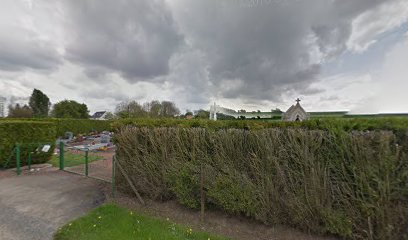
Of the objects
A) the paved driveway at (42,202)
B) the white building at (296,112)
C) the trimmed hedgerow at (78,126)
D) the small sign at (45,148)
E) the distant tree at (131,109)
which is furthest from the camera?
the distant tree at (131,109)

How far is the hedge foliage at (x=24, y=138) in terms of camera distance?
873cm

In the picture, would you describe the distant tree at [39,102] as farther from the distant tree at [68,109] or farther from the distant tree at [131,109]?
the distant tree at [131,109]

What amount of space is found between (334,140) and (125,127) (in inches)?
200

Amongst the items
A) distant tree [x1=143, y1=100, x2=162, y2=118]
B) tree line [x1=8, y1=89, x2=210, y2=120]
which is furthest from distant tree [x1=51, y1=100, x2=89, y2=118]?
distant tree [x1=143, y1=100, x2=162, y2=118]

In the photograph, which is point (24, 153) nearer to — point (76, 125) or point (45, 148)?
point (45, 148)

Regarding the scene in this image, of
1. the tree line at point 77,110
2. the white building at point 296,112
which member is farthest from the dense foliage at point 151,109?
the white building at point 296,112

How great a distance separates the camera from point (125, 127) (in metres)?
6.00

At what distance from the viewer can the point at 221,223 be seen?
4.36m

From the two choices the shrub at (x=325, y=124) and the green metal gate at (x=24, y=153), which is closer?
the shrub at (x=325, y=124)

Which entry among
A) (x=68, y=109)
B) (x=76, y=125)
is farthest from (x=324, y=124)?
(x=68, y=109)

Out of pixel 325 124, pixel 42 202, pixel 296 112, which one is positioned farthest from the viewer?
pixel 296 112

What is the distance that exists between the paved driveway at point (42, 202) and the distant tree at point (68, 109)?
54676 millimetres

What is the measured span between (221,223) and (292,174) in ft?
5.78

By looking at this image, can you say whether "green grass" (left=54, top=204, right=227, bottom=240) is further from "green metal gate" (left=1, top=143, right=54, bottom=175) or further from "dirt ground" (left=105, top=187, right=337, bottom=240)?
"green metal gate" (left=1, top=143, right=54, bottom=175)
